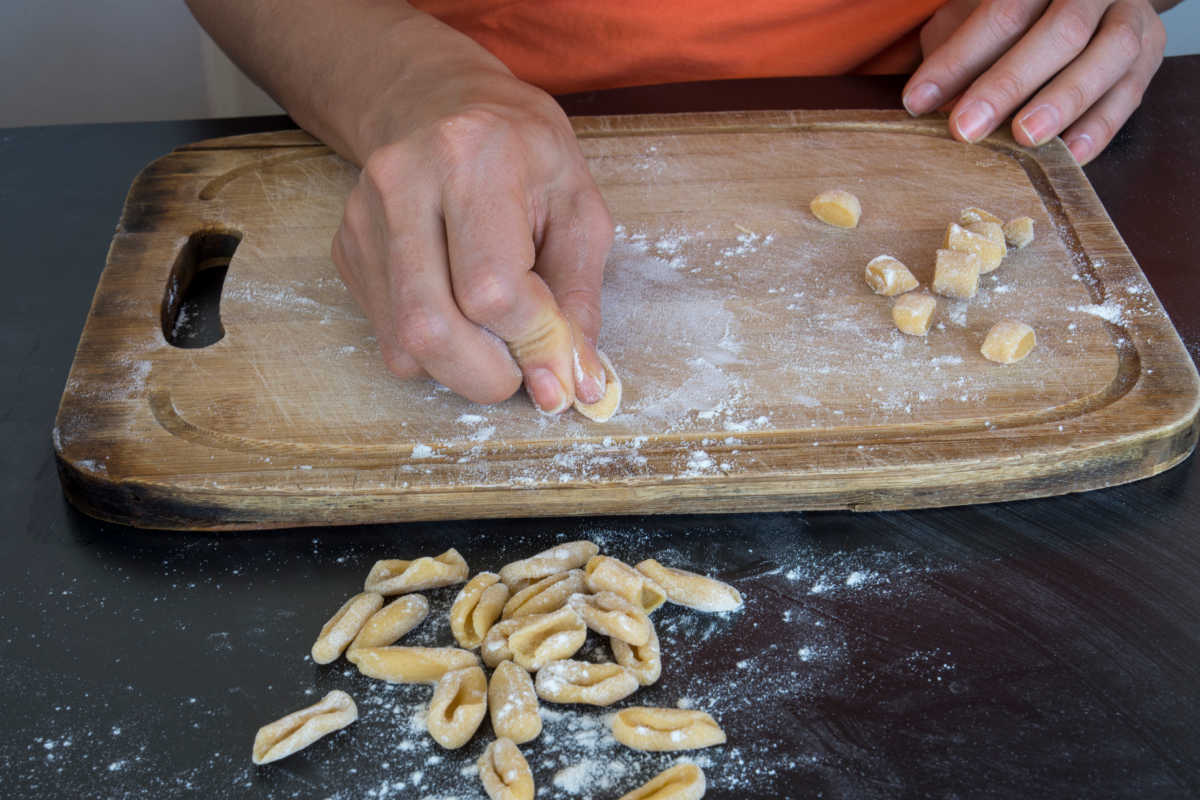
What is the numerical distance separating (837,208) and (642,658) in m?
0.68

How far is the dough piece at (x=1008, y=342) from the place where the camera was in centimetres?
114

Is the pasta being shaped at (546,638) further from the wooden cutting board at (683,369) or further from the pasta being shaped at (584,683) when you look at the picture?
the wooden cutting board at (683,369)

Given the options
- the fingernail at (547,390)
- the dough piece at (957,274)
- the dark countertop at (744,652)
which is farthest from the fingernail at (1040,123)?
the fingernail at (547,390)

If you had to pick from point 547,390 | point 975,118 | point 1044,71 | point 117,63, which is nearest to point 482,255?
Result: point 547,390

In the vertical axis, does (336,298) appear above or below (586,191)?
below

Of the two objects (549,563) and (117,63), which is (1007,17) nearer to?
(549,563)

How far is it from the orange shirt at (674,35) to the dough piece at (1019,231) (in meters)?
0.57

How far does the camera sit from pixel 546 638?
900 millimetres

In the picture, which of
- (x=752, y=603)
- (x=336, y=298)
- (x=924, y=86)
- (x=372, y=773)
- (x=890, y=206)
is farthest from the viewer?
(x=924, y=86)

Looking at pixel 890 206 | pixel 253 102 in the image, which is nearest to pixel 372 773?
pixel 890 206

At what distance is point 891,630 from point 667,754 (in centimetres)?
22

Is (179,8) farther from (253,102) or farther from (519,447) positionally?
(519,447)

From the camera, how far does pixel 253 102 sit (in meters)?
2.84

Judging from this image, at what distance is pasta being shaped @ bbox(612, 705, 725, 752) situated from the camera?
2.69 ft
